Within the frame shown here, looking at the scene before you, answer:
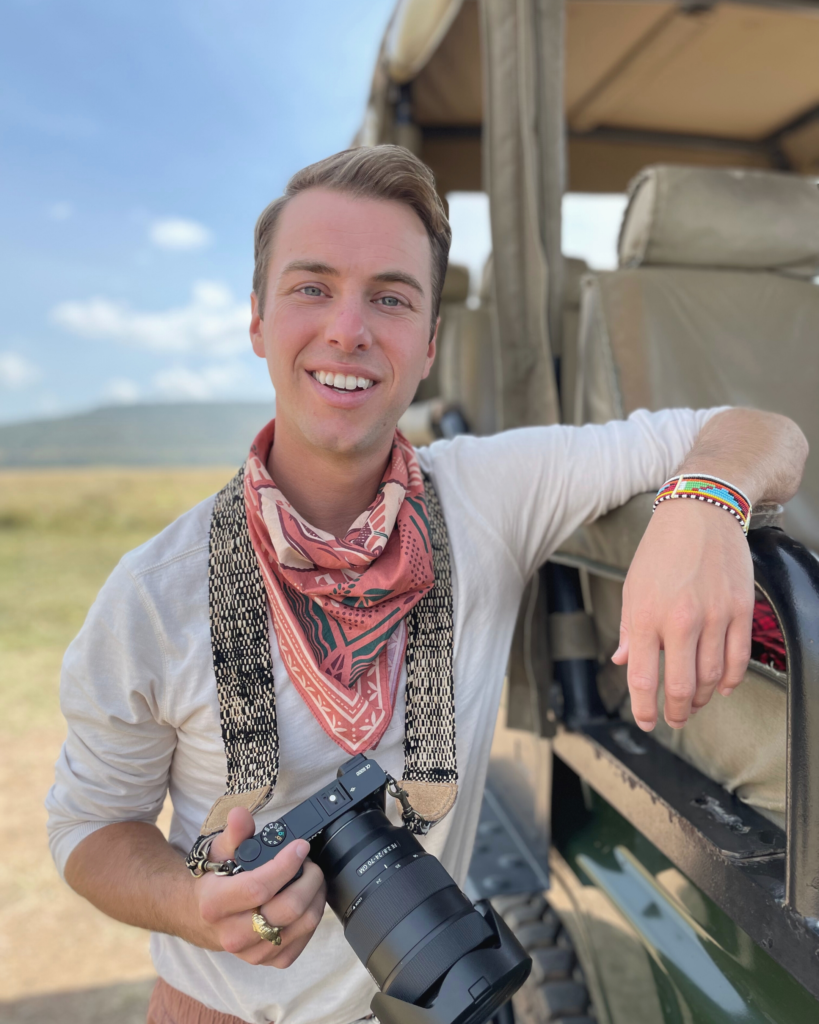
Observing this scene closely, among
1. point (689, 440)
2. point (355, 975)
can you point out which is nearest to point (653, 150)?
point (689, 440)

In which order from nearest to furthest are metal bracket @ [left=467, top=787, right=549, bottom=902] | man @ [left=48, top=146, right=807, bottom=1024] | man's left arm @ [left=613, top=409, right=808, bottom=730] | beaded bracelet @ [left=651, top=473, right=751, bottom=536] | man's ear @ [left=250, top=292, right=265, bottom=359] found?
man's left arm @ [left=613, top=409, right=808, bottom=730] < beaded bracelet @ [left=651, top=473, right=751, bottom=536] < man @ [left=48, top=146, right=807, bottom=1024] < man's ear @ [left=250, top=292, right=265, bottom=359] < metal bracket @ [left=467, top=787, right=549, bottom=902]

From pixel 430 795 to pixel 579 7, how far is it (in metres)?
2.32

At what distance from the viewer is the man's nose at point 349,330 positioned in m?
1.14

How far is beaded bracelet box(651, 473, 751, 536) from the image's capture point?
958 mm

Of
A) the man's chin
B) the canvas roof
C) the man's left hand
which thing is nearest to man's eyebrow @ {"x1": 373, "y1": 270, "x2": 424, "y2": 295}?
the man's chin

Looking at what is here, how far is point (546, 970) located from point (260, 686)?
0.86 metres

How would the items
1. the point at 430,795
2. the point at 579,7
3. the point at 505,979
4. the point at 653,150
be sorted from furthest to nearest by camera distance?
the point at 653,150 < the point at 579,7 < the point at 430,795 < the point at 505,979

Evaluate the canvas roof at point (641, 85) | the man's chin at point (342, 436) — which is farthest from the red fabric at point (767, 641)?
the canvas roof at point (641, 85)

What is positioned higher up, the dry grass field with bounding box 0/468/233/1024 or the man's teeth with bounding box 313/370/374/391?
the man's teeth with bounding box 313/370/374/391

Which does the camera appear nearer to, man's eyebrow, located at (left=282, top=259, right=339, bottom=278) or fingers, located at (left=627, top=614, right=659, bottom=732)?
fingers, located at (left=627, top=614, right=659, bottom=732)

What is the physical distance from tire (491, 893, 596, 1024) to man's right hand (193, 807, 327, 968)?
0.72 m

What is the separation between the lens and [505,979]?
0.79 meters

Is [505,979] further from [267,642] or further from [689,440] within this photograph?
[689,440]

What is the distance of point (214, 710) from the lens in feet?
3.55
